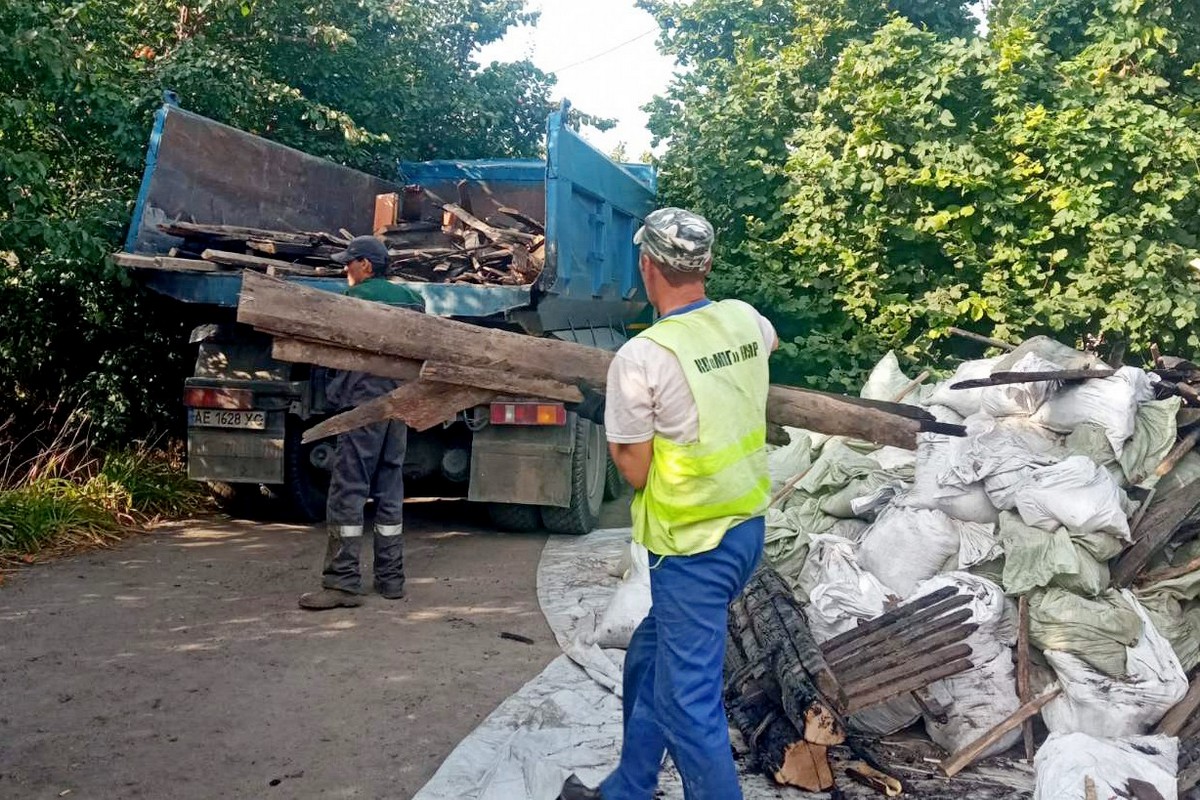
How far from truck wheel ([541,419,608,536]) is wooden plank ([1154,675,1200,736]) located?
3.66 meters

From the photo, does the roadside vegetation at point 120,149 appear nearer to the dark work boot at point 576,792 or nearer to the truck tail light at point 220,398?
the truck tail light at point 220,398

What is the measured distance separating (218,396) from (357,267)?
5.20 feet

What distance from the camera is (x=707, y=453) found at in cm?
253

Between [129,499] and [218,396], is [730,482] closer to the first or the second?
[218,396]

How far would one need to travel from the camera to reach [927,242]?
788 centimetres

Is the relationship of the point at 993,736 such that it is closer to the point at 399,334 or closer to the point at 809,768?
the point at 809,768

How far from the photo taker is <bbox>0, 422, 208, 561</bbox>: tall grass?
6.05m

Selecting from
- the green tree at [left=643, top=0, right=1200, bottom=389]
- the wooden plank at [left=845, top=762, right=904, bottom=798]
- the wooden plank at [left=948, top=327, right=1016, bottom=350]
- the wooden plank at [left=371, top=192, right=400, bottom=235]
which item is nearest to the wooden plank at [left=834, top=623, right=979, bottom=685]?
the wooden plank at [left=845, top=762, right=904, bottom=798]

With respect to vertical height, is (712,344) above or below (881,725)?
above

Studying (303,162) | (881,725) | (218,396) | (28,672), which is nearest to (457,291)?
(218,396)

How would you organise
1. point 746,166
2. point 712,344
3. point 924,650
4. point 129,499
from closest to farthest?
point 712,344
point 924,650
point 129,499
point 746,166

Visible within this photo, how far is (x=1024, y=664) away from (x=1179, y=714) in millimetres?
501

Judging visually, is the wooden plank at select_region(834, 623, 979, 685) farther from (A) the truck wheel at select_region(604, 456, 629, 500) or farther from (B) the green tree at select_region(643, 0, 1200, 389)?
(B) the green tree at select_region(643, 0, 1200, 389)

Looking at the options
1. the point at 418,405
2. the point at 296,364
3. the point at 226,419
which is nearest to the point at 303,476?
the point at 226,419
